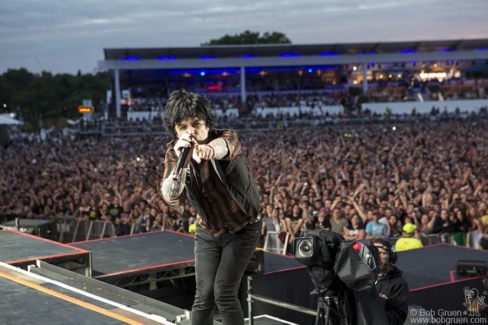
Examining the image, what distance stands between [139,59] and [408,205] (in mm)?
46389

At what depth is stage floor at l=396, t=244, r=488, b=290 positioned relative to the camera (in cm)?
789

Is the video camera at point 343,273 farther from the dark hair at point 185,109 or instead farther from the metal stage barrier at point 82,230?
the metal stage barrier at point 82,230

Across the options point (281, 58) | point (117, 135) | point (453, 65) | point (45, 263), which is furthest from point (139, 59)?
point (45, 263)

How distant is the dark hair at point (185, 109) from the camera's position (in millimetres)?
3670

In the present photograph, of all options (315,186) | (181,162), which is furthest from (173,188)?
(315,186)

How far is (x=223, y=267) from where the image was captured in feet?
Result: 12.9

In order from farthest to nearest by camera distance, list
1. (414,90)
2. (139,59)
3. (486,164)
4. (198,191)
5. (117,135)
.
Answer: (414,90), (139,59), (117,135), (486,164), (198,191)

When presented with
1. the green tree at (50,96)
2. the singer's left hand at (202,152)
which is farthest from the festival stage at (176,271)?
the green tree at (50,96)

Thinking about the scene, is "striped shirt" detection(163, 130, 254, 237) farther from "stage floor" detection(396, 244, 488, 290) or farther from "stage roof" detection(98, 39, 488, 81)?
"stage roof" detection(98, 39, 488, 81)

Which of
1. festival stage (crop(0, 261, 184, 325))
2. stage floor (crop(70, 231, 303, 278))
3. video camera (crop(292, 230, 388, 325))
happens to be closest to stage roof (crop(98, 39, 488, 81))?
stage floor (crop(70, 231, 303, 278))

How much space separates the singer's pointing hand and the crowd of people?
751 centimetres

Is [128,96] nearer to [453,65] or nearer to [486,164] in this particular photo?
[453,65]

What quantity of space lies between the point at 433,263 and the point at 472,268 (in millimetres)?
1018

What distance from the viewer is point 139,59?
185ft
